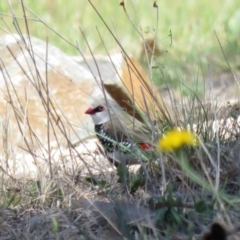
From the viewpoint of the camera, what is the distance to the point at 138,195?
10.8ft

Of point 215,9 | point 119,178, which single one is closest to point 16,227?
point 119,178

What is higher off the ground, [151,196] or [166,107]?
[166,107]

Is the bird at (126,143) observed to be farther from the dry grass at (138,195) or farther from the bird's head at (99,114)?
the bird's head at (99,114)

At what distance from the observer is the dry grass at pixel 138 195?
112 inches

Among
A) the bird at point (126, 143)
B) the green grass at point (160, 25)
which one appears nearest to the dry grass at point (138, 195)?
the bird at point (126, 143)

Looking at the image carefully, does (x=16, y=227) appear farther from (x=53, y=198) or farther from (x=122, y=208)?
(x=122, y=208)

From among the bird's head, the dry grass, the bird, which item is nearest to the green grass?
the bird's head

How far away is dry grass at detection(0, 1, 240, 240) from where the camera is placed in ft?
9.32

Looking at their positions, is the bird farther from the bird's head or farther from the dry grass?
the bird's head

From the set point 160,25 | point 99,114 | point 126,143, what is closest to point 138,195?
point 126,143

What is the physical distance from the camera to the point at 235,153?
342 centimetres

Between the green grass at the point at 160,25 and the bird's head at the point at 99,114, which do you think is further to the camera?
the green grass at the point at 160,25

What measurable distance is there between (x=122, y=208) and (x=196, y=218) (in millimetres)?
303

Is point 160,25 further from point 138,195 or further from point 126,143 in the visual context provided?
point 138,195
